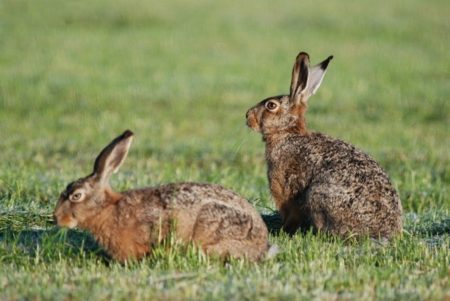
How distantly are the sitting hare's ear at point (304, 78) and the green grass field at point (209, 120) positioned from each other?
1.28 meters

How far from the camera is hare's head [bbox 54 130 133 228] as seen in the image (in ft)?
23.0

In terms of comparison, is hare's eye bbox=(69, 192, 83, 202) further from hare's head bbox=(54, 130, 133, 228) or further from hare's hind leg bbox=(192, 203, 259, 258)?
hare's hind leg bbox=(192, 203, 259, 258)

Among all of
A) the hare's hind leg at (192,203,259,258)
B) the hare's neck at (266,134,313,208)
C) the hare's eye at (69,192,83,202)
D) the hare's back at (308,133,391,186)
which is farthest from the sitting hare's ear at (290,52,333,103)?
the hare's eye at (69,192,83,202)

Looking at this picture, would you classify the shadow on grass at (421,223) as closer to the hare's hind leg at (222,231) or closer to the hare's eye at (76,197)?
the hare's hind leg at (222,231)

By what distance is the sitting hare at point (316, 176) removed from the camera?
8320 millimetres

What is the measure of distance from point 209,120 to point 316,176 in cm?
1123

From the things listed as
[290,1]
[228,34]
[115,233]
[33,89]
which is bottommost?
[115,233]

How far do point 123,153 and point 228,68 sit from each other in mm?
18922

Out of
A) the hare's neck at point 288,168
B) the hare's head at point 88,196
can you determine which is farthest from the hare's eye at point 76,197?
the hare's neck at point 288,168

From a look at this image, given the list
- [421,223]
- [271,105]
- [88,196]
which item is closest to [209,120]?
[271,105]

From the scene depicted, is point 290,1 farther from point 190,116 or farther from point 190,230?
point 190,230

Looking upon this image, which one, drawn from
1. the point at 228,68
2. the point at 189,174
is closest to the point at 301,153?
the point at 189,174

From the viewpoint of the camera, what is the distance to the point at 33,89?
21.5m

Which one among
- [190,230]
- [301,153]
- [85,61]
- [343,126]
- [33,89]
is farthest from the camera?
[85,61]
